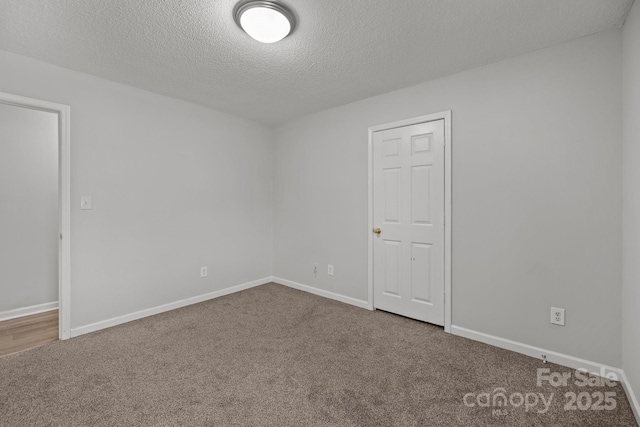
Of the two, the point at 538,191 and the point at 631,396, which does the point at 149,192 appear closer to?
the point at 538,191

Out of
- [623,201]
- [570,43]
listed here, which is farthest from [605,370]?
[570,43]

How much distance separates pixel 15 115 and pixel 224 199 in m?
2.39

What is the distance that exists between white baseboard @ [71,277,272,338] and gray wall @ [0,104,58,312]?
1.25 m

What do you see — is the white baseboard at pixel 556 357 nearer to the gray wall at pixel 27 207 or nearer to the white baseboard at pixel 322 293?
the white baseboard at pixel 322 293

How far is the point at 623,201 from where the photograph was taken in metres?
1.95

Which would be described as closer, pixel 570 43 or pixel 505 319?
pixel 570 43

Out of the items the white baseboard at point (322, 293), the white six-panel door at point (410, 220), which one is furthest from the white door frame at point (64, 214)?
the white six-panel door at point (410, 220)

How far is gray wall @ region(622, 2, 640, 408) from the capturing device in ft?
5.50

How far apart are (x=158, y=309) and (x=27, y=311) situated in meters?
1.51

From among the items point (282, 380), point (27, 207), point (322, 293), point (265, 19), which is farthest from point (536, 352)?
point (27, 207)

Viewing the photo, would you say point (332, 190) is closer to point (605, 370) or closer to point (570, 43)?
point (570, 43)

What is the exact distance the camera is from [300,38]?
2127mm

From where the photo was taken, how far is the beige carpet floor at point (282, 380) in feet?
5.43

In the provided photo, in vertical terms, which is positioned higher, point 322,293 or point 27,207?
point 27,207
